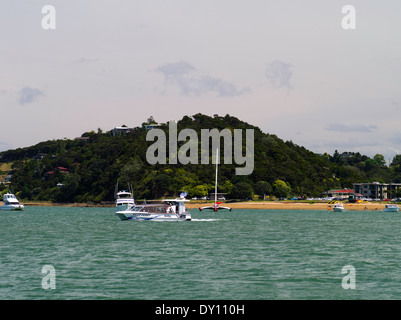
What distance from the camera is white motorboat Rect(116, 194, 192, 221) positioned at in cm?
7394

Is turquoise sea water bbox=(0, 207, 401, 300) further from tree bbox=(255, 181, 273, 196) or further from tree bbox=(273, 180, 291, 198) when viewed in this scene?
tree bbox=(273, 180, 291, 198)

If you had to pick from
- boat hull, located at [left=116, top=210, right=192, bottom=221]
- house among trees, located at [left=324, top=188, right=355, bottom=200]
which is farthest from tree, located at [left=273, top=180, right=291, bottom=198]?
boat hull, located at [left=116, top=210, right=192, bottom=221]

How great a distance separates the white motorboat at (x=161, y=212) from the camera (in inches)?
2911

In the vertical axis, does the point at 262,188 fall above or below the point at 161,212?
above

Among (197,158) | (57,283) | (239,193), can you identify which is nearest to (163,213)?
(57,283)

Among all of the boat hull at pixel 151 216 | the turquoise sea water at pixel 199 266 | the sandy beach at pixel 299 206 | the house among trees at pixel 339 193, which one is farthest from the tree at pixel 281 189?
the turquoise sea water at pixel 199 266

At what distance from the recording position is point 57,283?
27.4 metres

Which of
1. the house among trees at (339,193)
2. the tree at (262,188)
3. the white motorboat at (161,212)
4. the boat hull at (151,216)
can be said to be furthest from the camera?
the house among trees at (339,193)

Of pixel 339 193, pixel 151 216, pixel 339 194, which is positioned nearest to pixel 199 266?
pixel 151 216

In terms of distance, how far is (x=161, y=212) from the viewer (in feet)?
247

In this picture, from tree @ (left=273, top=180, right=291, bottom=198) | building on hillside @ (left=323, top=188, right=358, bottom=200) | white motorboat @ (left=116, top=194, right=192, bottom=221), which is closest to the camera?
white motorboat @ (left=116, top=194, right=192, bottom=221)

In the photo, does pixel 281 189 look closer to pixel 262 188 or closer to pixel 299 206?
pixel 262 188

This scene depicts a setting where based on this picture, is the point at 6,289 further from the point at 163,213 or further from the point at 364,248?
the point at 163,213

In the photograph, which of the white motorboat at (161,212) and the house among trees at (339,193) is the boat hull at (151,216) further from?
the house among trees at (339,193)
